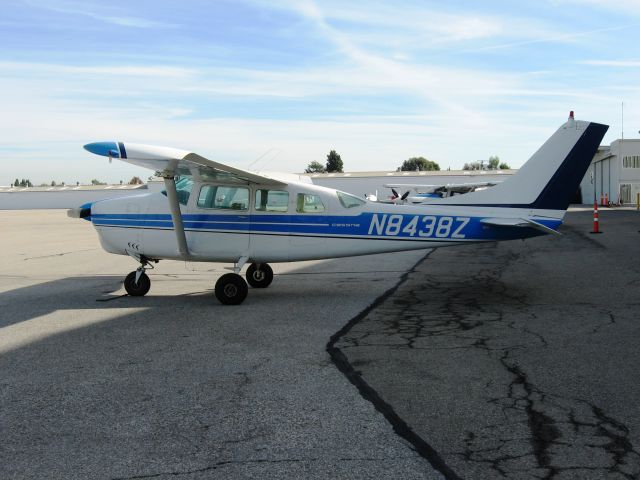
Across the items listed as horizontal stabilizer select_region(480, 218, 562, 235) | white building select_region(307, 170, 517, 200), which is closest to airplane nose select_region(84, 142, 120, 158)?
horizontal stabilizer select_region(480, 218, 562, 235)

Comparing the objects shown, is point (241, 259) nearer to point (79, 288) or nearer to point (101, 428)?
point (79, 288)

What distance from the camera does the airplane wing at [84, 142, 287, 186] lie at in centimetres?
818

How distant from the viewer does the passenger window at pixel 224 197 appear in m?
10.7

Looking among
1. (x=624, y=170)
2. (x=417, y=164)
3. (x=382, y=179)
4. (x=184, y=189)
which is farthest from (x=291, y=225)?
(x=417, y=164)

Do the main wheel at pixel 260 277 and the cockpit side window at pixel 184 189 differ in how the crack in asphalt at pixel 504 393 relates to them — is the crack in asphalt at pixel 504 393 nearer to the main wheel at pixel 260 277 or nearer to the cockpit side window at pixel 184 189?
the main wheel at pixel 260 277

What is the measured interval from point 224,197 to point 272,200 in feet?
2.61

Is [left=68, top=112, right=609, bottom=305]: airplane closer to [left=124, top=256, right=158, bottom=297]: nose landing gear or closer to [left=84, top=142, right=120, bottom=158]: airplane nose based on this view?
[left=124, top=256, right=158, bottom=297]: nose landing gear

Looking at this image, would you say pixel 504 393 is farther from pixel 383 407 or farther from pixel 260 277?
pixel 260 277

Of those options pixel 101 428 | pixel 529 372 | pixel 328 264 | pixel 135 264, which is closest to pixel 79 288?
pixel 135 264

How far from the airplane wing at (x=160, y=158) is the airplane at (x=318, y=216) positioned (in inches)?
11.5

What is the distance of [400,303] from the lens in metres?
9.84

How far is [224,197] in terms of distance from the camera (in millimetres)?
Answer: 10680

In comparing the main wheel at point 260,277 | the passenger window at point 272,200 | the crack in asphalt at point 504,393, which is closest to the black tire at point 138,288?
the main wheel at point 260,277

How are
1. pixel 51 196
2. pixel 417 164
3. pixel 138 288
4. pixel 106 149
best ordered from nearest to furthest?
pixel 106 149 → pixel 138 288 → pixel 51 196 → pixel 417 164
